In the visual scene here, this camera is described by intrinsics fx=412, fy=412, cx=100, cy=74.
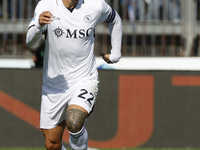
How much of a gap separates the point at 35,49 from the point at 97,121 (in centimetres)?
182

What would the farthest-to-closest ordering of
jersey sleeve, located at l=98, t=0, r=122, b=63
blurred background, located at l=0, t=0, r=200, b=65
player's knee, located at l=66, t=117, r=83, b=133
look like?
blurred background, located at l=0, t=0, r=200, b=65 < jersey sleeve, located at l=98, t=0, r=122, b=63 < player's knee, located at l=66, t=117, r=83, b=133

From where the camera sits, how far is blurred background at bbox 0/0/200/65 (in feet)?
26.6

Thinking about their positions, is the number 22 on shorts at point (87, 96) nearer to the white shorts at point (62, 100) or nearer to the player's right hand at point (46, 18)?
the white shorts at point (62, 100)

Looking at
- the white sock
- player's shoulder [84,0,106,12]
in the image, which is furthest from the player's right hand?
the white sock

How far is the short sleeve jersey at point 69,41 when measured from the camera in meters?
4.28

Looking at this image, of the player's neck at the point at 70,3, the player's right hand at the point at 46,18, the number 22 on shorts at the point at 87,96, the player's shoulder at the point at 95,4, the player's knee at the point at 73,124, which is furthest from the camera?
the player's shoulder at the point at 95,4

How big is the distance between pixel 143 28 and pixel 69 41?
158 inches

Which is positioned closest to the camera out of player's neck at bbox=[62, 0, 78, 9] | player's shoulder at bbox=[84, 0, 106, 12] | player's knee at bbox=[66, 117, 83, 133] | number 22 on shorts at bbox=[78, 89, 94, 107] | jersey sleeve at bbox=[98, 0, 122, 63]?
player's knee at bbox=[66, 117, 83, 133]

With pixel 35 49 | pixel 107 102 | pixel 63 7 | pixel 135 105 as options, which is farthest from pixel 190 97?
pixel 63 7

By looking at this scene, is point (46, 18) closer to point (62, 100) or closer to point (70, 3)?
point (70, 3)

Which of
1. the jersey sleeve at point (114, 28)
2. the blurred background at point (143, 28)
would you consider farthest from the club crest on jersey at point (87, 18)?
the blurred background at point (143, 28)

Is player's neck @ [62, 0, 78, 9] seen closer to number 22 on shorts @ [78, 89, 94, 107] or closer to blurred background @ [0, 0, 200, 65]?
number 22 on shorts @ [78, 89, 94, 107]

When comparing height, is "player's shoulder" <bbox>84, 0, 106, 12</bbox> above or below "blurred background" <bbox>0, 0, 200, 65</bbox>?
above

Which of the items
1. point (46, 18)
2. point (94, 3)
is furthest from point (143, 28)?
point (46, 18)
